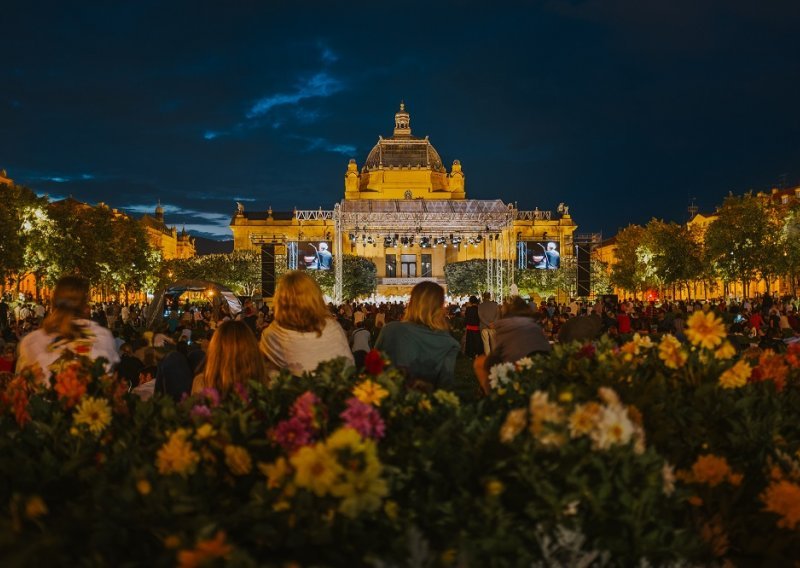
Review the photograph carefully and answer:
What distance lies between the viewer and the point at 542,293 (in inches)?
2416

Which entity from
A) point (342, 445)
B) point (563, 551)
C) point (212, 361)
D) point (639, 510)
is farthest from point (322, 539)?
point (212, 361)

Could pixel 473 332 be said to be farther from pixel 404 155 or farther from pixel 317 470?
pixel 404 155

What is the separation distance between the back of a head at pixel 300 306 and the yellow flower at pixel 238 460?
2.24m

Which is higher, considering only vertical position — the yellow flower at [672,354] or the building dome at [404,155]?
the building dome at [404,155]

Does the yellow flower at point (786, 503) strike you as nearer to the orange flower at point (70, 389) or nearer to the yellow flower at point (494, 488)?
the yellow flower at point (494, 488)

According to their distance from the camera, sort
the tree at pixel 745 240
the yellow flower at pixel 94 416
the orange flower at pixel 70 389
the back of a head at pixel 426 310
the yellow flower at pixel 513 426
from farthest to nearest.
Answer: the tree at pixel 745 240 < the back of a head at pixel 426 310 < the orange flower at pixel 70 389 < the yellow flower at pixel 94 416 < the yellow flower at pixel 513 426

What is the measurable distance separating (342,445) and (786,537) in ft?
6.69

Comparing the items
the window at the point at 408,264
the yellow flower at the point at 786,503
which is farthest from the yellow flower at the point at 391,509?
the window at the point at 408,264

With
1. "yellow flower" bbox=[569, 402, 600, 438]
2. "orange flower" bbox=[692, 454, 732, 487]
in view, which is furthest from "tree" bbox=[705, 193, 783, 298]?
"yellow flower" bbox=[569, 402, 600, 438]

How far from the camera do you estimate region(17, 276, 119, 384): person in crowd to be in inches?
215

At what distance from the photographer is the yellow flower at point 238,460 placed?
329cm

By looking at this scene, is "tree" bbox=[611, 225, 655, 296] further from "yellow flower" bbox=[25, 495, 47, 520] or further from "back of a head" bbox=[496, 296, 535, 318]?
"yellow flower" bbox=[25, 495, 47, 520]

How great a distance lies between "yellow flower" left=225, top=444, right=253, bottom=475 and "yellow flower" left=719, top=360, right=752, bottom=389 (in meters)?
2.60

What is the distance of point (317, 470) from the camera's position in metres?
2.83
